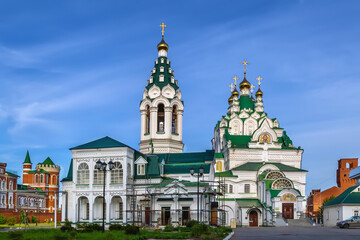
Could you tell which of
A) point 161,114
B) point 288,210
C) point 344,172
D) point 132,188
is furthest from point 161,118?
point 344,172

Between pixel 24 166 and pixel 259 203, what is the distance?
59797 mm

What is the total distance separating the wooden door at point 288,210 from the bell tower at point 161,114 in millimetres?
14415

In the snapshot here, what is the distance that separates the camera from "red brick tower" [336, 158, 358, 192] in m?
103

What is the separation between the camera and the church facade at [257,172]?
50719 mm

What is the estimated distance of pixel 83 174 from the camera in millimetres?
44938

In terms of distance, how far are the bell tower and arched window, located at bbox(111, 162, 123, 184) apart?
11354 mm

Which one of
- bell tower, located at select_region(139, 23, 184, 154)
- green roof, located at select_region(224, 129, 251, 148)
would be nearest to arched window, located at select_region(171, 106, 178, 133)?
bell tower, located at select_region(139, 23, 184, 154)

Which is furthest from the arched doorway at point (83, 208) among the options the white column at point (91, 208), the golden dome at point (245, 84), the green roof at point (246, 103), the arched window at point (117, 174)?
the golden dome at point (245, 84)

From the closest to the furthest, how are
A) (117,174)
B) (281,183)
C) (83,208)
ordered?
(117,174), (83,208), (281,183)

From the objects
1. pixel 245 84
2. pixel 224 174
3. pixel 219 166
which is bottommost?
pixel 224 174

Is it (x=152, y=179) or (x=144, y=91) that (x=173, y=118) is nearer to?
(x=144, y=91)

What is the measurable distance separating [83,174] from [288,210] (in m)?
22.3

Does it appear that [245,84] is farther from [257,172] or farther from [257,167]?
[257,172]

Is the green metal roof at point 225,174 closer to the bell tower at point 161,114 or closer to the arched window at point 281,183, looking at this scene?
the arched window at point 281,183
